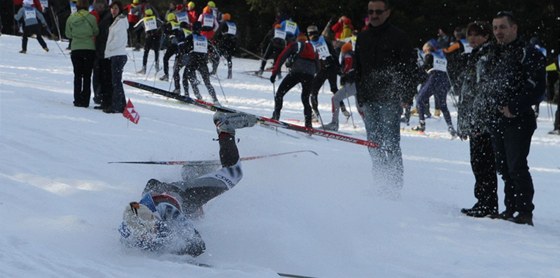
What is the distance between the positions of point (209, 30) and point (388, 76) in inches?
613

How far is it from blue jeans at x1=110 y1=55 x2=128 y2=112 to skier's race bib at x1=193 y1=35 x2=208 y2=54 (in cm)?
368

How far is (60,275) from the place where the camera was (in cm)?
458

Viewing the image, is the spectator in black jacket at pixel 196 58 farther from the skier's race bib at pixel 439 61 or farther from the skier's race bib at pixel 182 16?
the skier's race bib at pixel 182 16

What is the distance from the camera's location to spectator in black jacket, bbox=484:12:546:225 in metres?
7.00

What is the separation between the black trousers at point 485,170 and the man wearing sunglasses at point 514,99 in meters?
0.25

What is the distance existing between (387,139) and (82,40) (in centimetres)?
572

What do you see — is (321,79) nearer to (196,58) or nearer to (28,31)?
(196,58)

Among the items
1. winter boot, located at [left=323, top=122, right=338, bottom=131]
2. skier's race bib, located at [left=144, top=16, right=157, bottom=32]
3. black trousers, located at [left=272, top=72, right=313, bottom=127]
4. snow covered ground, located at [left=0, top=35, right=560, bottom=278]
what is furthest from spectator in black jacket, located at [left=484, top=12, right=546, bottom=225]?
skier's race bib, located at [left=144, top=16, right=157, bottom=32]

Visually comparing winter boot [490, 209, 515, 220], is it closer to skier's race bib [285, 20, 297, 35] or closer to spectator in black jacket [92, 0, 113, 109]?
spectator in black jacket [92, 0, 113, 109]

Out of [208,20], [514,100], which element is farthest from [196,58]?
[514,100]

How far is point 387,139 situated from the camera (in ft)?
26.6

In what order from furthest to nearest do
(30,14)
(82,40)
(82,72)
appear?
(30,14) < (82,72) < (82,40)

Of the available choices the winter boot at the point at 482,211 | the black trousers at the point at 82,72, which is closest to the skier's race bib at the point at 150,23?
the black trousers at the point at 82,72

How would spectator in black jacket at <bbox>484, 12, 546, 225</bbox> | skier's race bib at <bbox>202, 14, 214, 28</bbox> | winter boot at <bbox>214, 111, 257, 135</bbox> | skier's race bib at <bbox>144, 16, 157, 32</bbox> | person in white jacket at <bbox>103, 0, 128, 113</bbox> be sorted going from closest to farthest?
winter boot at <bbox>214, 111, 257, 135</bbox> → spectator in black jacket at <bbox>484, 12, 546, 225</bbox> → person in white jacket at <bbox>103, 0, 128, 113</bbox> → skier's race bib at <bbox>144, 16, 157, 32</bbox> → skier's race bib at <bbox>202, 14, 214, 28</bbox>
